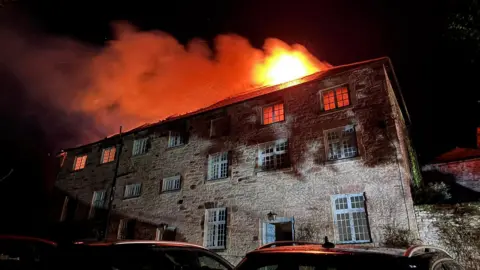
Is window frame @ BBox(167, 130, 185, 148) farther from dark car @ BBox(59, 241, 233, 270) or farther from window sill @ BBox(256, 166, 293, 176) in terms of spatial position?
dark car @ BBox(59, 241, 233, 270)

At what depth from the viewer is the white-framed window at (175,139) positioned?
17.3 metres

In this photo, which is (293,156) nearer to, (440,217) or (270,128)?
(270,128)

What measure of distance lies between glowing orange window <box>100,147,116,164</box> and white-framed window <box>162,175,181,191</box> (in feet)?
18.6

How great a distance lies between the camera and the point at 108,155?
20312mm

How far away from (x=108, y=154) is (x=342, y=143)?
16022 mm

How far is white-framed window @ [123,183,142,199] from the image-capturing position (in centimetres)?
1733

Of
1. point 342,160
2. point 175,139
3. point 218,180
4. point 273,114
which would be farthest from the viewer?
point 175,139

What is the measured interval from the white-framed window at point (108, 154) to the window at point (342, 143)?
581 inches

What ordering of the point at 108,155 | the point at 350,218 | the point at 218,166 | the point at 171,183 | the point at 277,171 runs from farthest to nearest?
the point at 108,155 < the point at 171,183 < the point at 218,166 < the point at 277,171 < the point at 350,218

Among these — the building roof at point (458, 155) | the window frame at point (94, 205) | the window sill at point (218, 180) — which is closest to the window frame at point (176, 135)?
the window sill at point (218, 180)

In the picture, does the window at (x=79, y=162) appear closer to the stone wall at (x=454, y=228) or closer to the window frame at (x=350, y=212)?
the window frame at (x=350, y=212)

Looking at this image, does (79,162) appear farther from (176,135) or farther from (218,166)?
(218,166)

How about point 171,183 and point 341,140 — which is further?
point 171,183

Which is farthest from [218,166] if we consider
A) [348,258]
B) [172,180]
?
[348,258]
